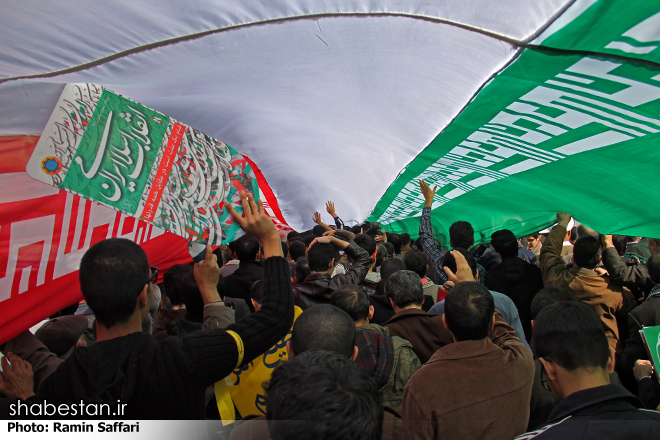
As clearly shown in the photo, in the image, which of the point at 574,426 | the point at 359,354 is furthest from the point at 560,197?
the point at 574,426

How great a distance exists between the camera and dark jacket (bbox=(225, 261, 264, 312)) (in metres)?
3.39

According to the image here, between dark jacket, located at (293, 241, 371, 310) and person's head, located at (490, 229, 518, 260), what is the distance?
3.50 feet

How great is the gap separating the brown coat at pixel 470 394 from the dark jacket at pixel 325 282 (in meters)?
1.14

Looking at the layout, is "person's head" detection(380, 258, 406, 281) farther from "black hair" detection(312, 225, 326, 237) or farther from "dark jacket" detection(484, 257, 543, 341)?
"black hair" detection(312, 225, 326, 237)

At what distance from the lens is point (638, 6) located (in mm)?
1532

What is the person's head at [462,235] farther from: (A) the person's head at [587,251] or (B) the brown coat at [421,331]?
(B) the brown coat at [421,331]

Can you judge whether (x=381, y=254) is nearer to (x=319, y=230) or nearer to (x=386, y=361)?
(x=319, y=230)

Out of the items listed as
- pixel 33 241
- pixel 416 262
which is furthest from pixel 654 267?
pixel 33 241

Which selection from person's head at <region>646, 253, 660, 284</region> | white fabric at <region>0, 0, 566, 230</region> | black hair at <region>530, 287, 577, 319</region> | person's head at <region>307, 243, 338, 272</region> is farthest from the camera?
person's head at <region>307, 243, 338, 272</region>

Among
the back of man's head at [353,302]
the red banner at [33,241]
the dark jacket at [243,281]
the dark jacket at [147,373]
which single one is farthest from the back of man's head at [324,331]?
the dark jacket at [243,281]

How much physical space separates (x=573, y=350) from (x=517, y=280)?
2.08 metres

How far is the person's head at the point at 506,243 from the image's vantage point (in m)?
3.41

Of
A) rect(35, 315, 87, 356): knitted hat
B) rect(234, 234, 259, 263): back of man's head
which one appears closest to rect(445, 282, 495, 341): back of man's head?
rect(35, 315, 87, 356): knitted hat

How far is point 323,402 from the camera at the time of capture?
863 mm
